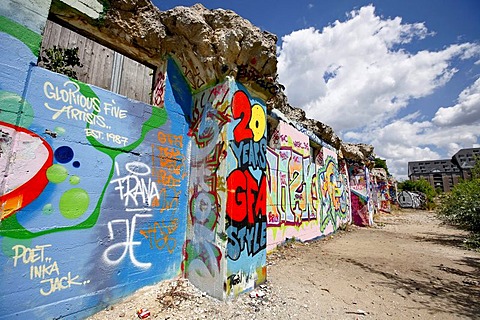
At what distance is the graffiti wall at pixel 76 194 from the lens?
2.09 m

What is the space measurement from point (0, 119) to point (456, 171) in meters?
94.6

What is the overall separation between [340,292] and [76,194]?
379cm

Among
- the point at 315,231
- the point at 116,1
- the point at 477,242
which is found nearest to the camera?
the point at 116,1

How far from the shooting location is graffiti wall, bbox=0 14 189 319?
2094mm

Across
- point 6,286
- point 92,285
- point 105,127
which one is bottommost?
point 92,285

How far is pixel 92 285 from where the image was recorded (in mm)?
2498

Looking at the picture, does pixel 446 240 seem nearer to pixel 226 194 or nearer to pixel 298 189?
pixel 298 189

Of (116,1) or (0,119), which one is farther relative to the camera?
(116,1)

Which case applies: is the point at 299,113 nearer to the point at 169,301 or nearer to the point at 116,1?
the point at 116,1

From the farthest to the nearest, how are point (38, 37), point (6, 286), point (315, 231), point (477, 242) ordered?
point (315, 231) → point (477, 242) → point (38, 37) → point (6, 286)

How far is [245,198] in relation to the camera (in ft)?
11.1

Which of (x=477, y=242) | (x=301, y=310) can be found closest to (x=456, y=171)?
(x=477, y=242)

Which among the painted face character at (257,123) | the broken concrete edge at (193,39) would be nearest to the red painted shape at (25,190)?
the broken concrete edge at (193,39)

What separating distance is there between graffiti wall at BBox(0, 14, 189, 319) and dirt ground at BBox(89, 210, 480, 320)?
0.41 meters
